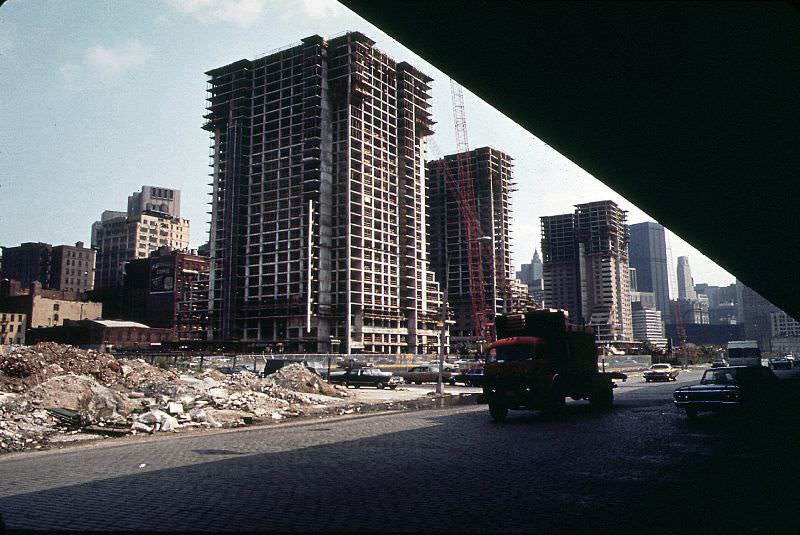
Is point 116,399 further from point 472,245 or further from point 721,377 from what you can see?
point 472,245

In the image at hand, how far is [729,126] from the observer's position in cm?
1294

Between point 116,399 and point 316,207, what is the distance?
116 meters

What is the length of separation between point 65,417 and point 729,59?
22.9 meters

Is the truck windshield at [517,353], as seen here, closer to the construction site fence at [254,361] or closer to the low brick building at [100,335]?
the construction site fence at [254,361]

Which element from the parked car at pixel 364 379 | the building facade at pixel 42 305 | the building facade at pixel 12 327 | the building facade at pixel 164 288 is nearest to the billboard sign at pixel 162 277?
the building facade at pixel 164 288

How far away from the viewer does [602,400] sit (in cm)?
2664

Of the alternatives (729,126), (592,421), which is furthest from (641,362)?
(729,126)

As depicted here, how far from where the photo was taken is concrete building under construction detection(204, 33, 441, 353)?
442 ft

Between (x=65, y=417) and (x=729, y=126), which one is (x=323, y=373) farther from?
(x=729, y=126)

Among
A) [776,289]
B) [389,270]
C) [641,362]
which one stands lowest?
[641,362]

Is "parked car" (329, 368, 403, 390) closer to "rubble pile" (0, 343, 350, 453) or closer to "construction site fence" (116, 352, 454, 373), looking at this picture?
"construction site fence" (116, 352, 454, 373)

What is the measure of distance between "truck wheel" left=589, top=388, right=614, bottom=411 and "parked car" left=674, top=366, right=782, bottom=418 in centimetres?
491

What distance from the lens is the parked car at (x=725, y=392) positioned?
20.1 metres

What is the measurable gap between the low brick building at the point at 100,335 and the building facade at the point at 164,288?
13196 millimetres
